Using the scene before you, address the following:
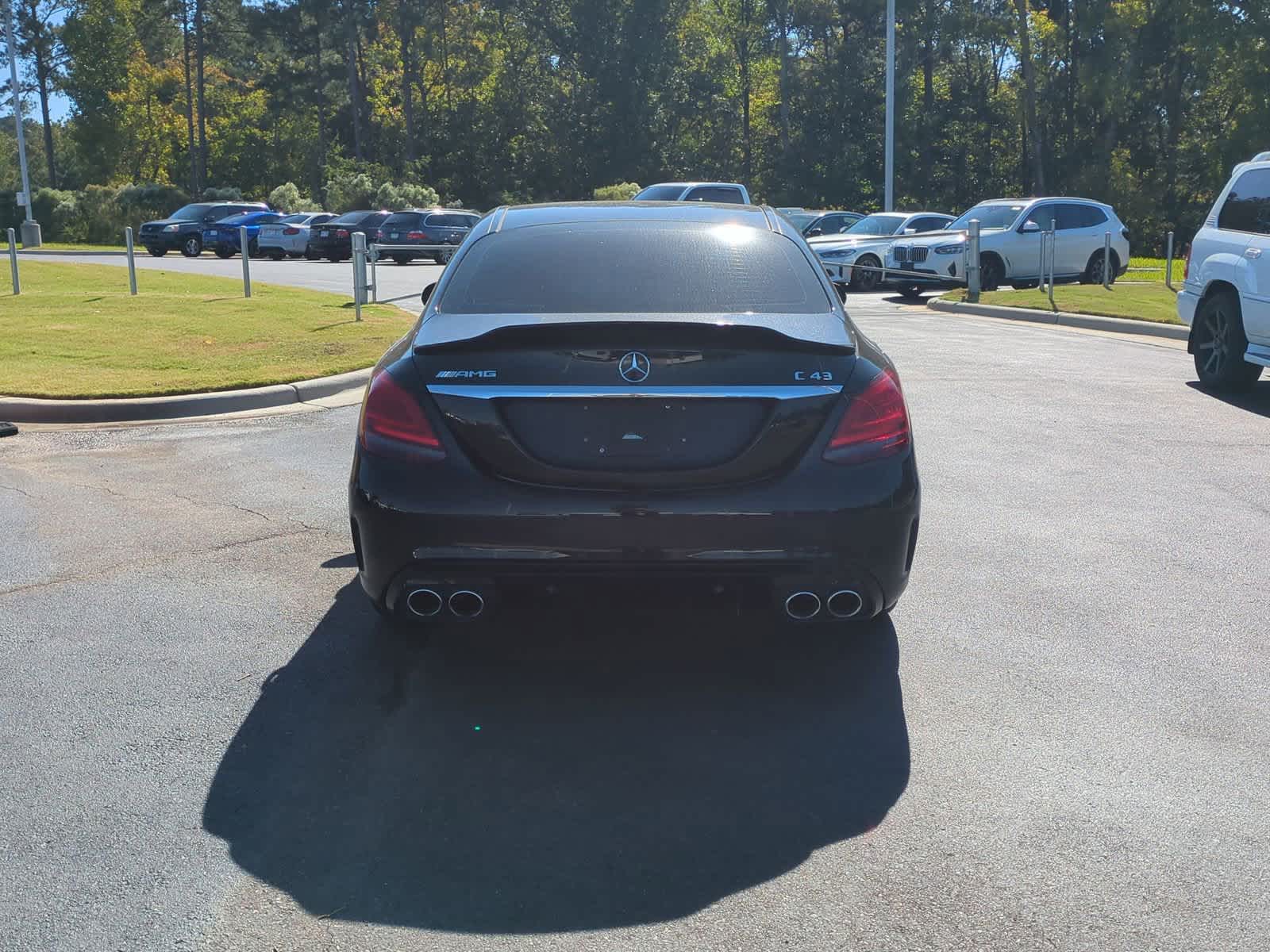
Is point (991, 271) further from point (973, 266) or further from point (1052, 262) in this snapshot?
point (1052, 262)

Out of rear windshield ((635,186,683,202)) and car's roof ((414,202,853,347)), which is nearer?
car's roof ((414,202,853,347))

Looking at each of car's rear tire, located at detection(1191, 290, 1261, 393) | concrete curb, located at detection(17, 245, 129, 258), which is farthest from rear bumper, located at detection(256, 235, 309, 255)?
car's rear tire, located at detection(1191, 290, 1261, 393)

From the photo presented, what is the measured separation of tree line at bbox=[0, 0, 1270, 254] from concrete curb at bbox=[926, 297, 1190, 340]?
34.1m

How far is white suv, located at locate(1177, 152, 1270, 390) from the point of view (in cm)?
1093

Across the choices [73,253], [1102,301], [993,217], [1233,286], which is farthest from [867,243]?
[73,253]

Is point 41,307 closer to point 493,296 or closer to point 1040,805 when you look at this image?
point 493,296

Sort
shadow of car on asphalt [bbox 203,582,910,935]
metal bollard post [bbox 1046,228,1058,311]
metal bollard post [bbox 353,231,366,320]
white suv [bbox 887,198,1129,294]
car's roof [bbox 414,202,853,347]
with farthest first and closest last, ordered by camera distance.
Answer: white suv [bbox 887,198,1129,294]
metal bollard post [bbox 1046,228,1058,311]
metal bollard post [bbox 353,231,366,320]
car's roof [bbox 414,202,853,347]
shadow of car on asphalt [bbox 203,582,910,935]

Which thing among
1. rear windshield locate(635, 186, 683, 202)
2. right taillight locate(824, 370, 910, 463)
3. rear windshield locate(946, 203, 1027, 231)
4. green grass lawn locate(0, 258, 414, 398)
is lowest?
green grass lawn locate(0, 258, 414, 398)

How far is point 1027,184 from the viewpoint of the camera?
6044 cm

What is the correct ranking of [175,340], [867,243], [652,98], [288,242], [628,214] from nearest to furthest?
[628,214]
[175,340]
[867,243]
[288,242]
[652,98]

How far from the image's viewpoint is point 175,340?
14445mm

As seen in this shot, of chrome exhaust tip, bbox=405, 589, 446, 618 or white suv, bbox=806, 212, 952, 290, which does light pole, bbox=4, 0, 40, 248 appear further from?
chrome exhaust tip, bbox=405, 589, 446, 618

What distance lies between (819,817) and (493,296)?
86.0 inches

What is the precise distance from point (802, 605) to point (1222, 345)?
8440mm
